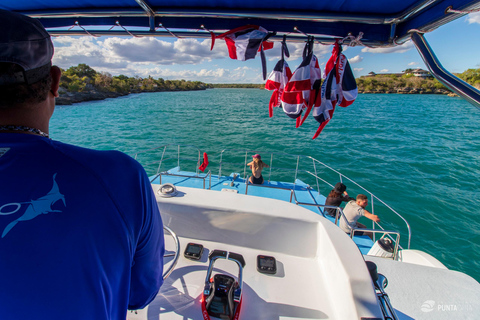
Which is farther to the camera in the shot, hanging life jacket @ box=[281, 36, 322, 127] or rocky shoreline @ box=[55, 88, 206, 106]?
rocky shoreline @ box=[55, 88, 206, 106]

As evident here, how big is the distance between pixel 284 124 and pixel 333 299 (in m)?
18.8

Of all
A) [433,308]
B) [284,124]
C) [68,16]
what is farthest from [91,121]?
[433,308]

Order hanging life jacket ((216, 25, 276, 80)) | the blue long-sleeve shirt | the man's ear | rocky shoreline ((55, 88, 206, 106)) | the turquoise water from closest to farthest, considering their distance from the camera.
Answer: the blue long-sleeve shirt
the man's ear
hanging life jacket ((216, 25, 276, 80))
the turquoise water
rocky shoreline ((55, 88, 206, 106))

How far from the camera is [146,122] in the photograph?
2153 centimetres

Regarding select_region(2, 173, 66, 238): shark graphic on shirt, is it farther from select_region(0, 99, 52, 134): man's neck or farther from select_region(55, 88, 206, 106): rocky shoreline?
select_region(55, 88, 206, 106): rocky shoreline

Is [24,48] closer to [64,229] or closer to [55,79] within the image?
[55,79]

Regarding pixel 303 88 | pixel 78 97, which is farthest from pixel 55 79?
pixel 78 97

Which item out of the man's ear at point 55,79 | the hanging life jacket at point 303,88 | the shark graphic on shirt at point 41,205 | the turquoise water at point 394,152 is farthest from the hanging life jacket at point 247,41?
the turquoise water at point 394,152

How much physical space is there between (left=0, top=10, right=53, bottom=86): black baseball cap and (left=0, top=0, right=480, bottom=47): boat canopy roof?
1950 mm

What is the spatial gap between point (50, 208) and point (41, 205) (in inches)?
0.6

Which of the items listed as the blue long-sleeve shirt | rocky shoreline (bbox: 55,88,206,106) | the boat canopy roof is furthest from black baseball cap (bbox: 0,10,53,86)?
rocky shoreline (bbox: 55,88,206,106)

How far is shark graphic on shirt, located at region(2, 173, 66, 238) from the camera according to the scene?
422mm

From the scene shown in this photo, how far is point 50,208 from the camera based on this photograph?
1.51 ft

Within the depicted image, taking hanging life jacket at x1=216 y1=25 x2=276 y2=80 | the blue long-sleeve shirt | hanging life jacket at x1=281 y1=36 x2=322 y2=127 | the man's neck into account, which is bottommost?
the blue long-sleeve shirt
